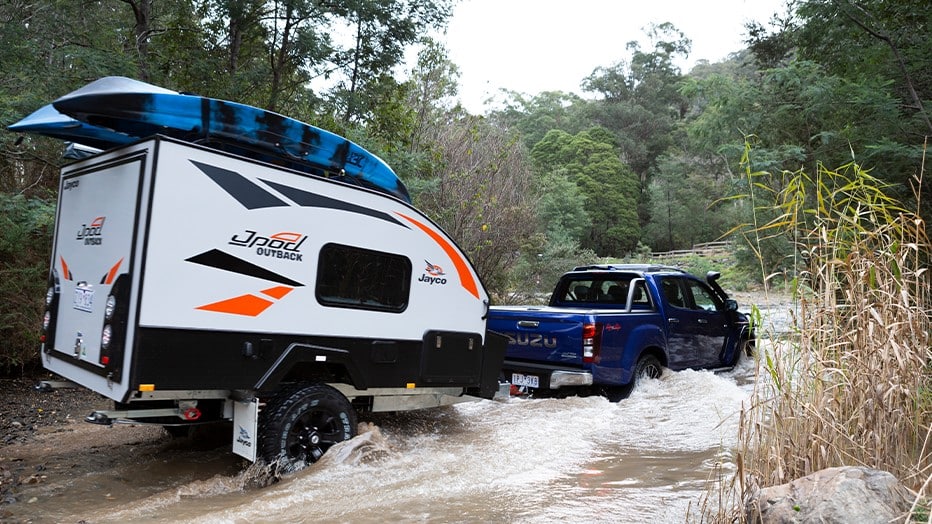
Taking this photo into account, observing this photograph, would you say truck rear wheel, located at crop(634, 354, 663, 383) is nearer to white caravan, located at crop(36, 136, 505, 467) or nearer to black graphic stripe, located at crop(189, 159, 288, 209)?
white caravan, located at crop(36, 136, 505, 467)

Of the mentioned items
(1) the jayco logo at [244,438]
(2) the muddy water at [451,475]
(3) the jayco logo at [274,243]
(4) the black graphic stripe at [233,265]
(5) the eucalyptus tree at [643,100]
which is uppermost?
(5) the eucalyptus tree at [643,100]

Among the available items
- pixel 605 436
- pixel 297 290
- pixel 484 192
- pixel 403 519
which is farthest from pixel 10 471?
pixel 484 192

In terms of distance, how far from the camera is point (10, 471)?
5.53 metres

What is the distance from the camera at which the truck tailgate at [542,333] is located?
7.80 m

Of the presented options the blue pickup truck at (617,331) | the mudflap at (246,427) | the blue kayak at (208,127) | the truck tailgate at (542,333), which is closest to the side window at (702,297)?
the blue pickup truck at (617,331)

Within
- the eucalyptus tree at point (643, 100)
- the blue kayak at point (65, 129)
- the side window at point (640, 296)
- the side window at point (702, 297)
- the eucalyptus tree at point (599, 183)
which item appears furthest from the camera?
the eucalyptus tree at point (643, 100)

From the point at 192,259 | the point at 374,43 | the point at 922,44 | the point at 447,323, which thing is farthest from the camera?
the point at 374,43

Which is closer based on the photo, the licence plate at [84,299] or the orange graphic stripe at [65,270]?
the licence plate at [84,299]

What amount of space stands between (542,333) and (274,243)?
3.78 m

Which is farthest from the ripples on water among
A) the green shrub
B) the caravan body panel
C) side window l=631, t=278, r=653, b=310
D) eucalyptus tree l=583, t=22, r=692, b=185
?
eucalyptus tree l=583, t=22, r=692, b=185

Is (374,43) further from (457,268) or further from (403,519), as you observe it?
(403,519)

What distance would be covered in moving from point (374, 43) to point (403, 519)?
31.1 ft

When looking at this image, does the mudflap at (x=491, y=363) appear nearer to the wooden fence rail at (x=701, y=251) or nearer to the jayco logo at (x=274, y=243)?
the jayco logo at (x=274, y=243)

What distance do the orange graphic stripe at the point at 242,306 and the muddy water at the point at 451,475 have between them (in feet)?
4.03
